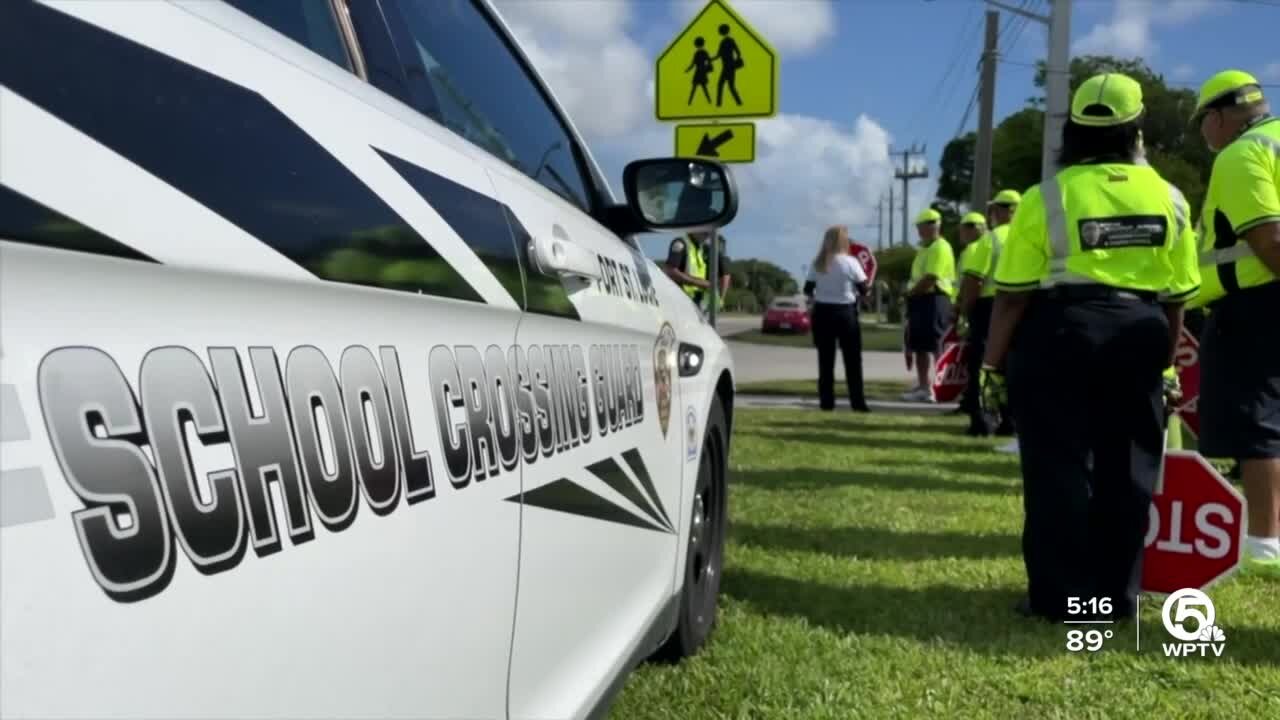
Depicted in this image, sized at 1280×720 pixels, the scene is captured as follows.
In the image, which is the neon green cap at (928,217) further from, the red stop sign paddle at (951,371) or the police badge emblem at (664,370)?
the police badge emblem at (664,370)

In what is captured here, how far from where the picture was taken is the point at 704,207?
2.85 metres

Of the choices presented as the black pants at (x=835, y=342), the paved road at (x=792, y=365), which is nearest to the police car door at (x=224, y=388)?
the black pants at (x=835, y=342)

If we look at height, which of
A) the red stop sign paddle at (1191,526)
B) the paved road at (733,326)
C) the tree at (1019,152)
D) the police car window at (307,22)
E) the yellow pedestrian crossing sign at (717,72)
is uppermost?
the tree at (1019,152)

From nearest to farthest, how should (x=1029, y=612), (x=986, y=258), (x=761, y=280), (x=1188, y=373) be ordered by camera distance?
(x=1029, y=612) < (x=1188, y=373) < (x=986, y=258) < (x=761, y=280)

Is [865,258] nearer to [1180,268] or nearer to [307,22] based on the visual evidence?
[1180,268]

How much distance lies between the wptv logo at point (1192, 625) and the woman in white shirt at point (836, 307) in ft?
20.3

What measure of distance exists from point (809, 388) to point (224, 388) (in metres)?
12.5

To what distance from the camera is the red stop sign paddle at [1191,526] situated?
3.44 m

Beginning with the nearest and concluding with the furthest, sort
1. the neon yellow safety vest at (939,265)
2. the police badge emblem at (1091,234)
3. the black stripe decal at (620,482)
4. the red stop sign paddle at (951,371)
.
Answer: the black stripe decal at (620,482) → the police badge emblem at (1091,234) → the red stop sign paddle at (951,371) → the neon yellow safety vest at (939,265)

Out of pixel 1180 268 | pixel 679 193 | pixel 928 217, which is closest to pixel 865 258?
pixel 928 217

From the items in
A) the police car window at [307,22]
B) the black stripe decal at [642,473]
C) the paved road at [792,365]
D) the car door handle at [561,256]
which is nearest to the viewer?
the police car window at [307,22]

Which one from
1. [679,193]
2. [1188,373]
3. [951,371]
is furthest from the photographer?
[951,371]

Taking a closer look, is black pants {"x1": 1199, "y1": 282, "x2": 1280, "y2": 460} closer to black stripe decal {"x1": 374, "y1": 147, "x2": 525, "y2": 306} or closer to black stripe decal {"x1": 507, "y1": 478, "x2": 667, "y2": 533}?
black stripe decal {"x1": 507, "y1": 478, "x2": 667, "y2": 533}

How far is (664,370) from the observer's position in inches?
106
